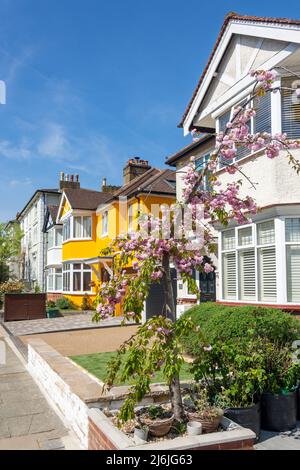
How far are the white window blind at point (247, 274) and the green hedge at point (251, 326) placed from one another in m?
2.76

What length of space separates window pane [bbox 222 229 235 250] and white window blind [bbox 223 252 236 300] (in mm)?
232

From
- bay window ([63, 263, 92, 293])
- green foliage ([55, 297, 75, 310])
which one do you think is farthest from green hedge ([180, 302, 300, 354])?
bay window ([63, 263, 92, 293])

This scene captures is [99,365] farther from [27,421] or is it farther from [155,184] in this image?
[155,184]

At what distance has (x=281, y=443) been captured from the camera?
Result: 5277mm

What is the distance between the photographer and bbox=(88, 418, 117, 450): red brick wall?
454 cm

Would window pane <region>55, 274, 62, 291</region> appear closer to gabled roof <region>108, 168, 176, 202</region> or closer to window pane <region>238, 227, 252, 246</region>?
gabled roof <region>108, 168, 176, 202</region>

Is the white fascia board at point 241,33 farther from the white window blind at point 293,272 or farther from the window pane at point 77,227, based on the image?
the window pane at point 77,227

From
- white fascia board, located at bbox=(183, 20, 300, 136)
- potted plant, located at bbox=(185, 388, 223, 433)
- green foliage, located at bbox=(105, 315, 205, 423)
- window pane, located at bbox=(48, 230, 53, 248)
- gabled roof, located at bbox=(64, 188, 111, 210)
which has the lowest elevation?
potted plant, located at bbox=(185, 388, 223, 433)

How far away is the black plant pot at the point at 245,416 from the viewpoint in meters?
5.30

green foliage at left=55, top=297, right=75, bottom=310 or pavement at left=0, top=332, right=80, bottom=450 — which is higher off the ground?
green foliage at left=55, top=297, right=75, bottom=310

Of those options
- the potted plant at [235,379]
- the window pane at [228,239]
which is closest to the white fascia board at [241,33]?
the window pane at [228,239]

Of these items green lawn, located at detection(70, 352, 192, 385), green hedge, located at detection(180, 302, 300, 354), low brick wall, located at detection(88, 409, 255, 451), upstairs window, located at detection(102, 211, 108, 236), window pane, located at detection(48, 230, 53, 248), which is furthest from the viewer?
window pane, located at detection(48, 230, 53, 248)
